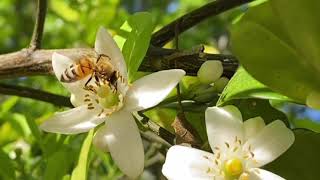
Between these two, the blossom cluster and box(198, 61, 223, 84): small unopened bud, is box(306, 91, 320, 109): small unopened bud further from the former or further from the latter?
box(198, 61, 223, 84): small unopened bud

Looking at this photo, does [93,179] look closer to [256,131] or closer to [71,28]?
[71,28]

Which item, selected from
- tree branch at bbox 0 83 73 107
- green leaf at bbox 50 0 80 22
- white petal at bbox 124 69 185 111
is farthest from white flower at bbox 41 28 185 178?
green leaf at bbox 50 0 80 22

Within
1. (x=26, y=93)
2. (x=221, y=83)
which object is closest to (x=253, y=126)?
(x=221, y=83)

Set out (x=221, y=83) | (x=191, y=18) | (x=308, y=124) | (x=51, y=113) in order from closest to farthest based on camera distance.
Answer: (x=221, y=83) < (x=191, y=18) < (x=308, y=124) < (x=51, y=113)

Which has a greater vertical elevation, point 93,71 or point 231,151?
point 93,71

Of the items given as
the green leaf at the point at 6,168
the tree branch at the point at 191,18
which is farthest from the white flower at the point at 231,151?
the green leaf at the point at 6,168

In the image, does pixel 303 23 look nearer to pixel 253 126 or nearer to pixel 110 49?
pixel 253 126

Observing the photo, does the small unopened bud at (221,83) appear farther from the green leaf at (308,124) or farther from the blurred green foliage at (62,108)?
the green leaf at (308,124)
